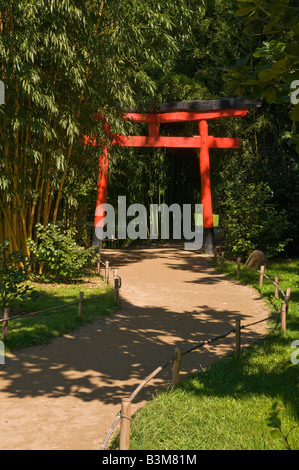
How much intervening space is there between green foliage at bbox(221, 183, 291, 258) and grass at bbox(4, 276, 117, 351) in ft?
15.1

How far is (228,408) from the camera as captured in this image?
18.1 ft

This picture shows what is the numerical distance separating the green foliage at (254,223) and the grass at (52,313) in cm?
462

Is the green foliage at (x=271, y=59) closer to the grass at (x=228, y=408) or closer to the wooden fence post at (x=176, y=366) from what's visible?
the grass at (x=228, y=408)

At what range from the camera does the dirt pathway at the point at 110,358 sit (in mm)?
5250

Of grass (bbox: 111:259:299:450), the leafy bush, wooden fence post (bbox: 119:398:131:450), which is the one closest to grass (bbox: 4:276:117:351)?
the leafy bush

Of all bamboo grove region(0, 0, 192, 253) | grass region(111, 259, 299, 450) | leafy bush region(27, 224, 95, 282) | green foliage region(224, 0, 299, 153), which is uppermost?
bamboo grove region(0, 0, 192, 253)

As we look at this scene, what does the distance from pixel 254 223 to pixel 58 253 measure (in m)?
5.89

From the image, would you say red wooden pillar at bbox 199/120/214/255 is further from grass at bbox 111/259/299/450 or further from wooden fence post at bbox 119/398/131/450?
wooden fence post at bbox 119/398/131/450

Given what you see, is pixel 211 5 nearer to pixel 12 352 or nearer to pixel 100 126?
pixel 100 126

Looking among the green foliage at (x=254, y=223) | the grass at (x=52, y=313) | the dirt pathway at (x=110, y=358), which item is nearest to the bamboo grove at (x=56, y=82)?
the grass at (x=52, y=313)

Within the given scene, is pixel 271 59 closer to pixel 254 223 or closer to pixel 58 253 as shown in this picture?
pixel 58 253

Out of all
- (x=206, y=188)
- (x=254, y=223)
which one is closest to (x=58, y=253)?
(x=254, y=223)

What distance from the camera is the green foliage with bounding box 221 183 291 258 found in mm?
15086
